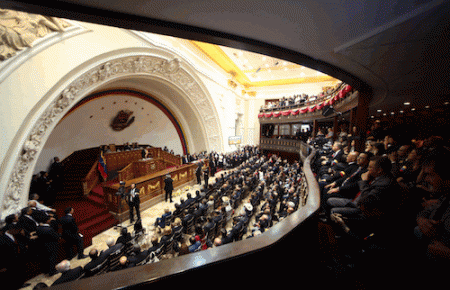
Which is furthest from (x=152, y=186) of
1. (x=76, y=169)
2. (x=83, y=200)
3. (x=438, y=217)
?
(x=438, y=217)

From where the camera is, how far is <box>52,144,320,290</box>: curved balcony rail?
0.86 metres

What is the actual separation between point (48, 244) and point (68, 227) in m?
0.42

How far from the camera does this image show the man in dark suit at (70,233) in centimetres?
403

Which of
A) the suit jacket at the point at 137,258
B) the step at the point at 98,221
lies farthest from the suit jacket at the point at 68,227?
the suit jacket at the point at 137,258

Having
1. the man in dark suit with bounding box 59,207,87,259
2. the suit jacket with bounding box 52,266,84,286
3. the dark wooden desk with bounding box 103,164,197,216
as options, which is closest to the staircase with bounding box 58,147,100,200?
the dark wooden desk with bounding box 103,164,197,216

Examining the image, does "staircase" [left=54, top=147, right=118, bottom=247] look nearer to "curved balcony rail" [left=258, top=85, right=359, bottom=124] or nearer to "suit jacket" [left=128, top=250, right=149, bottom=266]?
"suit jacket" [left=128, top=250, right=149, bottom=266]

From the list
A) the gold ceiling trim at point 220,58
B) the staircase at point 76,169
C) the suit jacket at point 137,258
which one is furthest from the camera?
the gold ceiling trim at point 220,58

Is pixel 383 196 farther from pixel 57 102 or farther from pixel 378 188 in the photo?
pixel 57 102

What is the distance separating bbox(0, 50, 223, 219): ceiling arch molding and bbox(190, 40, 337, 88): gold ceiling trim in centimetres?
280

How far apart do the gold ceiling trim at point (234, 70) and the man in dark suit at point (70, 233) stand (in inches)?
417

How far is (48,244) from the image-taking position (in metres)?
3.72

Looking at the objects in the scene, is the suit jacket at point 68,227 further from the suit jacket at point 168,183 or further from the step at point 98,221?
the suit jacket at point 168,183

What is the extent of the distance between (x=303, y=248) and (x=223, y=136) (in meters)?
13.1

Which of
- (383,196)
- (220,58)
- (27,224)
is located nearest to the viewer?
(383,196)
